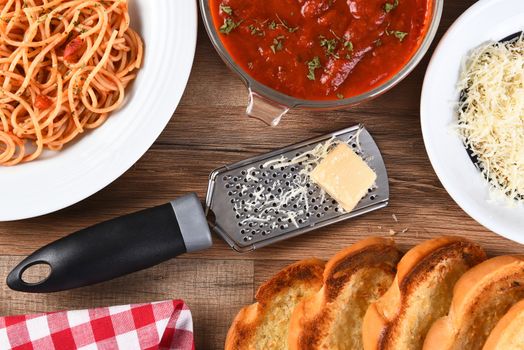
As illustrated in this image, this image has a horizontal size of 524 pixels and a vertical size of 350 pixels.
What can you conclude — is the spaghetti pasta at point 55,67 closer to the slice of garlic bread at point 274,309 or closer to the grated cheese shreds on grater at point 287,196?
the grated cheese shreds on grater at point 287,196

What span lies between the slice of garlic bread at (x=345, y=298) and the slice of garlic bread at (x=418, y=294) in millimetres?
121

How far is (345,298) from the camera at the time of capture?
122 inches

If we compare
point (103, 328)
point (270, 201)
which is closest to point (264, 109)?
point (270, 201)

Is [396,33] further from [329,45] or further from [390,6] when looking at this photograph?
[329,45]

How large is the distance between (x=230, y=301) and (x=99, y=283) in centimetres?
61

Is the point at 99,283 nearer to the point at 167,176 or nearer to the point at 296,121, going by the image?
the point at 167,176

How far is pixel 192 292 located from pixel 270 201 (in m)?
0.57

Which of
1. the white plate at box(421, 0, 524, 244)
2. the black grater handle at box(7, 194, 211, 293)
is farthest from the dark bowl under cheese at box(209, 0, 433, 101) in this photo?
the black grater handle at box(7, 194, 211, 293)

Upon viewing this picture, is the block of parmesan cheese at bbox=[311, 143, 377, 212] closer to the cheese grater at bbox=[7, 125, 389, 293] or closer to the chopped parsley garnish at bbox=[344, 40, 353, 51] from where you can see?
the cheese grater at bbox=[7, 125, 389, 293]

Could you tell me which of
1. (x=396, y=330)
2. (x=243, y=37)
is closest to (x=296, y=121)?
(x=243, y=37)

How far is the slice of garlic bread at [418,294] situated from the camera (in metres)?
2.95

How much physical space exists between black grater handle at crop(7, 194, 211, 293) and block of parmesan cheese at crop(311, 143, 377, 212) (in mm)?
572

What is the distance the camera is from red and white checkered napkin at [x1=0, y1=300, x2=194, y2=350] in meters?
3.15

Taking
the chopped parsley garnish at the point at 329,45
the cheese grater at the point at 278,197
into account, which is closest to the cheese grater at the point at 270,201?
the cheese grater at the point at 278,197
